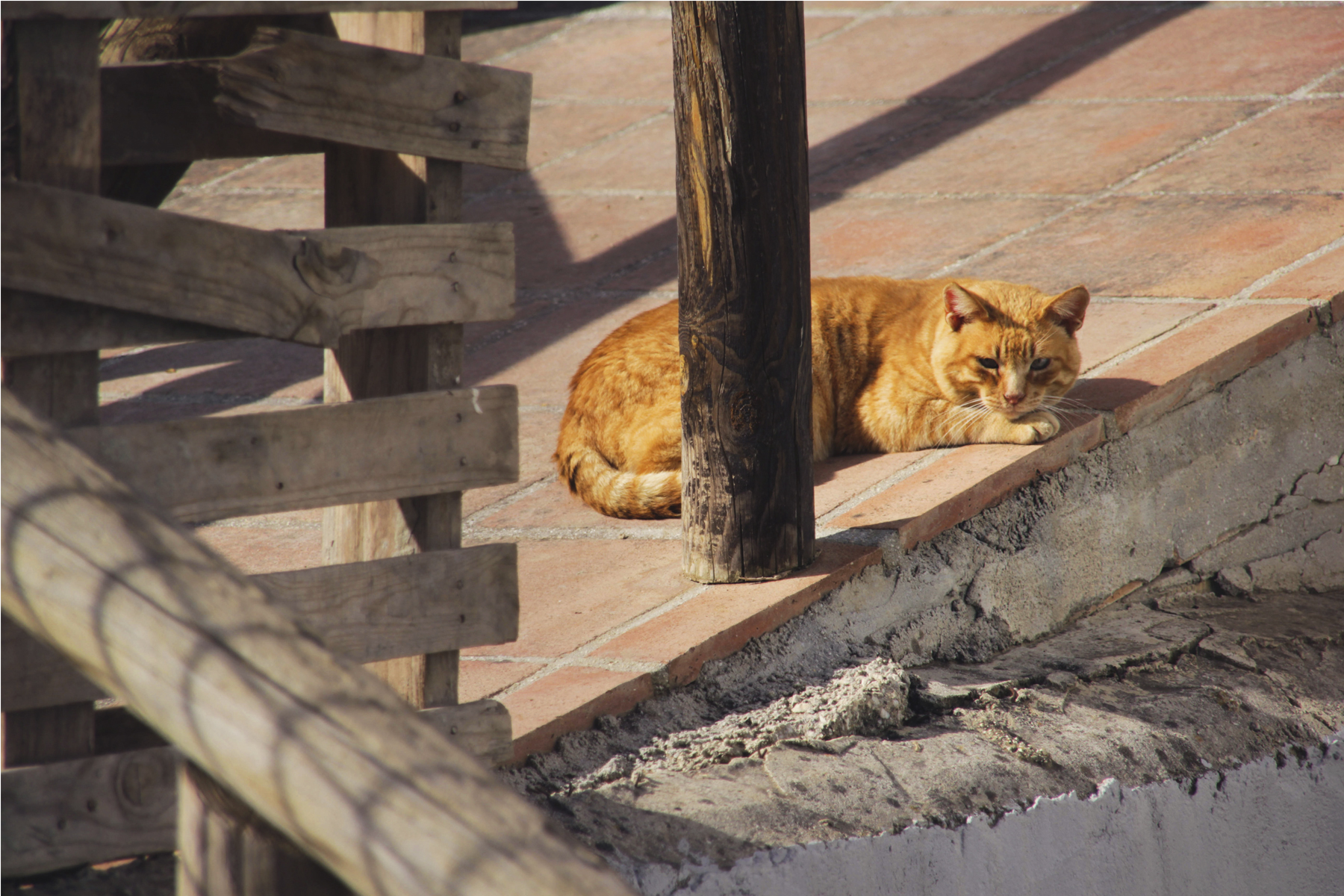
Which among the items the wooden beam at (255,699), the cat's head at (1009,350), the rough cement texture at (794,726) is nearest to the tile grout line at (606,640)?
the rough cement texture at (794,726)

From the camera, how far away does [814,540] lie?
10.3 feet

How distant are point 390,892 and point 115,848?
1141mm

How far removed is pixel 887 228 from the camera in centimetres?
561

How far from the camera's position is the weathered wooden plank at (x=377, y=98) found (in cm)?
186

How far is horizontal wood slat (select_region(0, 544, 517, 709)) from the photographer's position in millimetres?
2064

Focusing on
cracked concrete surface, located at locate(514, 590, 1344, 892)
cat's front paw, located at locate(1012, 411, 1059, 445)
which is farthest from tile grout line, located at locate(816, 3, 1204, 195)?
cracked concrete surface, located at locate(514, 590, 1344, 892)

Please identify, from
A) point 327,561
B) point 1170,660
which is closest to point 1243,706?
point 1170,660

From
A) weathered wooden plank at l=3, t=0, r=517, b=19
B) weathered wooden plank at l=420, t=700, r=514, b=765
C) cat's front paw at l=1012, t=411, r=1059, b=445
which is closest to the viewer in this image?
weathered wooden plank at l=3, t=0, r=517, b=19

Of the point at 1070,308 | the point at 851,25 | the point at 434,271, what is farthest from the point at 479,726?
the point at 851,25

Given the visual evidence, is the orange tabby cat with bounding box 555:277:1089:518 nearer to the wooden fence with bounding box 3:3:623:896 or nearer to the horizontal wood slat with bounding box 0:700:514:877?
the wooden fence with bounding box 3:3:623:896

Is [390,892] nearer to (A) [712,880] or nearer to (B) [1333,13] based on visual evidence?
(A) [712,880]

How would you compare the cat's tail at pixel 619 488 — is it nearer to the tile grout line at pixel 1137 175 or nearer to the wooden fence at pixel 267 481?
the wooden fence at pixel 267 481

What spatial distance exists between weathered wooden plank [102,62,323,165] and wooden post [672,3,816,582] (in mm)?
1032

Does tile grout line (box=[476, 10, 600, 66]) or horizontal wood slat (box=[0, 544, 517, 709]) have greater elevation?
tile grout line (box=[476, 10, 600, 66])
